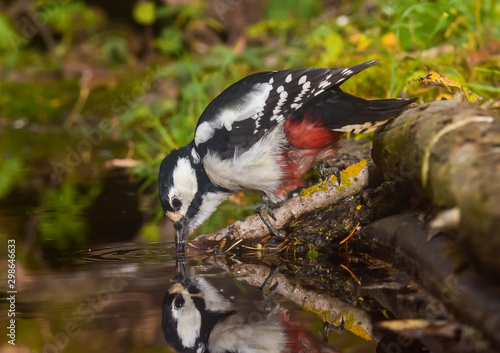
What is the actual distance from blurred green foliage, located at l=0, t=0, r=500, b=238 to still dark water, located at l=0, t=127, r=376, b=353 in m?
0.31

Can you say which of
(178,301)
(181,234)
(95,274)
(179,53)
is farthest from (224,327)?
(179,53)

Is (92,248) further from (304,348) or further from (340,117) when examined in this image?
(304,348)

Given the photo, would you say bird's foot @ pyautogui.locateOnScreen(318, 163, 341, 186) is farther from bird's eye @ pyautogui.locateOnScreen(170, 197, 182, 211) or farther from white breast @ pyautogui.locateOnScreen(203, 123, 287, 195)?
bird's eye @ pyautogui.locateOnScreen(170, 197, 182, 211)

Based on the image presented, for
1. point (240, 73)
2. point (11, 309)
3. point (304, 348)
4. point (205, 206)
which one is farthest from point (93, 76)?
point (304, 348)

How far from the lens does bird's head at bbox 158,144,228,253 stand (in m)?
3.58

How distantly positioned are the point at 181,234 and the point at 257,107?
2.62ft

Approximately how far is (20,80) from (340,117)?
792cm

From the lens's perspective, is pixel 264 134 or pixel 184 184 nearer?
pixel 264 134

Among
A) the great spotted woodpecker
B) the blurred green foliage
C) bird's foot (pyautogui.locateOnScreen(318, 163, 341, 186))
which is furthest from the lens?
the blurred green foliage

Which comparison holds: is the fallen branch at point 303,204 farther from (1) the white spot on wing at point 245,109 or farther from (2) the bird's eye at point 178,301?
(2) the bird's eye at point 178,301

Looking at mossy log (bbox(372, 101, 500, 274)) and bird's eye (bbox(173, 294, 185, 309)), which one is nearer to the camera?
mossy log (bbox(372, 101, 500, 274))

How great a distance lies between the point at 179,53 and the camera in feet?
31.3

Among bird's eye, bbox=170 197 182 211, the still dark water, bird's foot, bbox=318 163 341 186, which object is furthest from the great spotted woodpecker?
the still dark water

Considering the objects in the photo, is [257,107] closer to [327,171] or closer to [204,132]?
[204,132]
